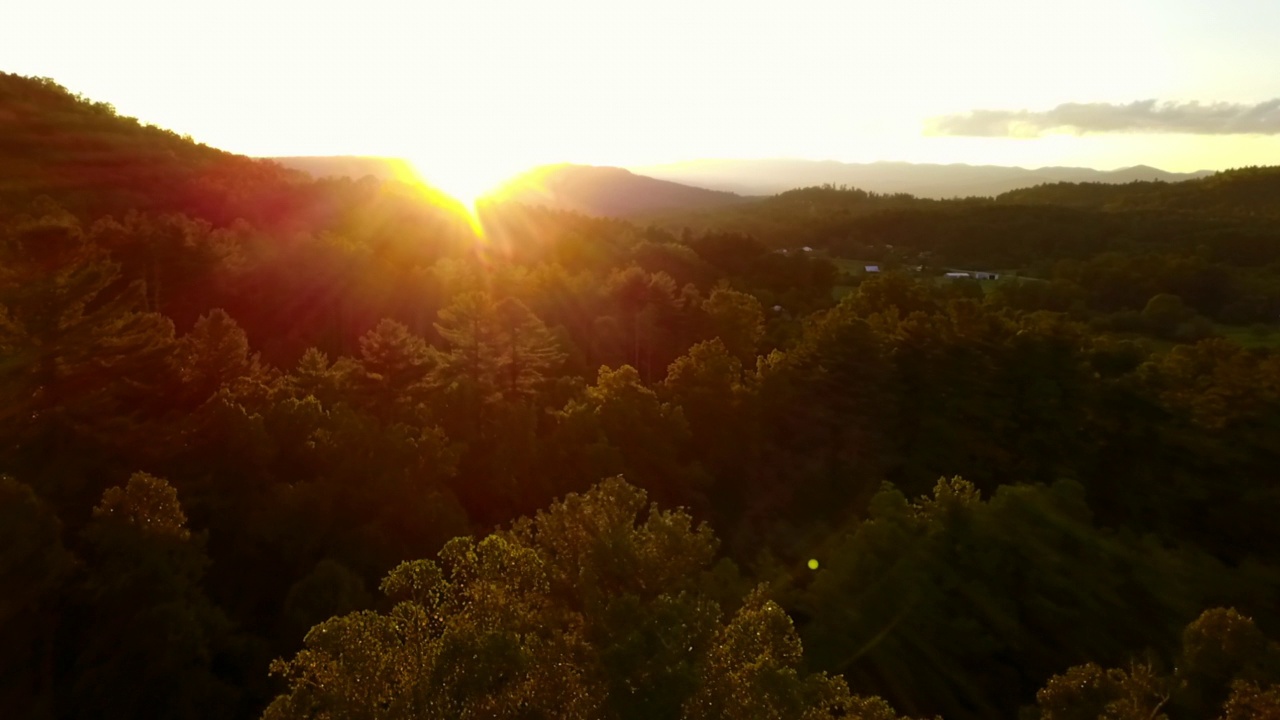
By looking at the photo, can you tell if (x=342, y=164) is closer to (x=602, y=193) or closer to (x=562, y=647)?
(x=602, y=193)

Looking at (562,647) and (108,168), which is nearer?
(562,647)

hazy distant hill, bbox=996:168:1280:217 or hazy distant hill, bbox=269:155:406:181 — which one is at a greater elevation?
hazy distant hill, bbox=269:155:406:181

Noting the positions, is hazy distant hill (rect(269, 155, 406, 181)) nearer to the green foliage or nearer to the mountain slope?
the mountain slope

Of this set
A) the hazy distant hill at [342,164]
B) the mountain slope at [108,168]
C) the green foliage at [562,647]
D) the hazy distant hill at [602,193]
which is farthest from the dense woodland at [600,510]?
the hazy distant hill at [602,193]

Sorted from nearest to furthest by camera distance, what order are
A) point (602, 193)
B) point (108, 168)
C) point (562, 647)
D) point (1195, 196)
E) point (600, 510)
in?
point (562, 647)
point (600, 510)
point (108, 168)
point (1195, 196)
point (602, 193)

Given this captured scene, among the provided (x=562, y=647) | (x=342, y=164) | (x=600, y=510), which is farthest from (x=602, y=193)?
(x=562, y=647)

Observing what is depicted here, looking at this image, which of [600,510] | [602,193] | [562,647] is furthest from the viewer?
[602,193]

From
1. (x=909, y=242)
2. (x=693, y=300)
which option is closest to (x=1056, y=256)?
(x=909, y=242)

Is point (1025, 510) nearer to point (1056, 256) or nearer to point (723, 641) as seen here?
point (723, 641)

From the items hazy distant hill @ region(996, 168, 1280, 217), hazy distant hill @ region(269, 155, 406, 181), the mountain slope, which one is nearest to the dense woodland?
the mountain slope
